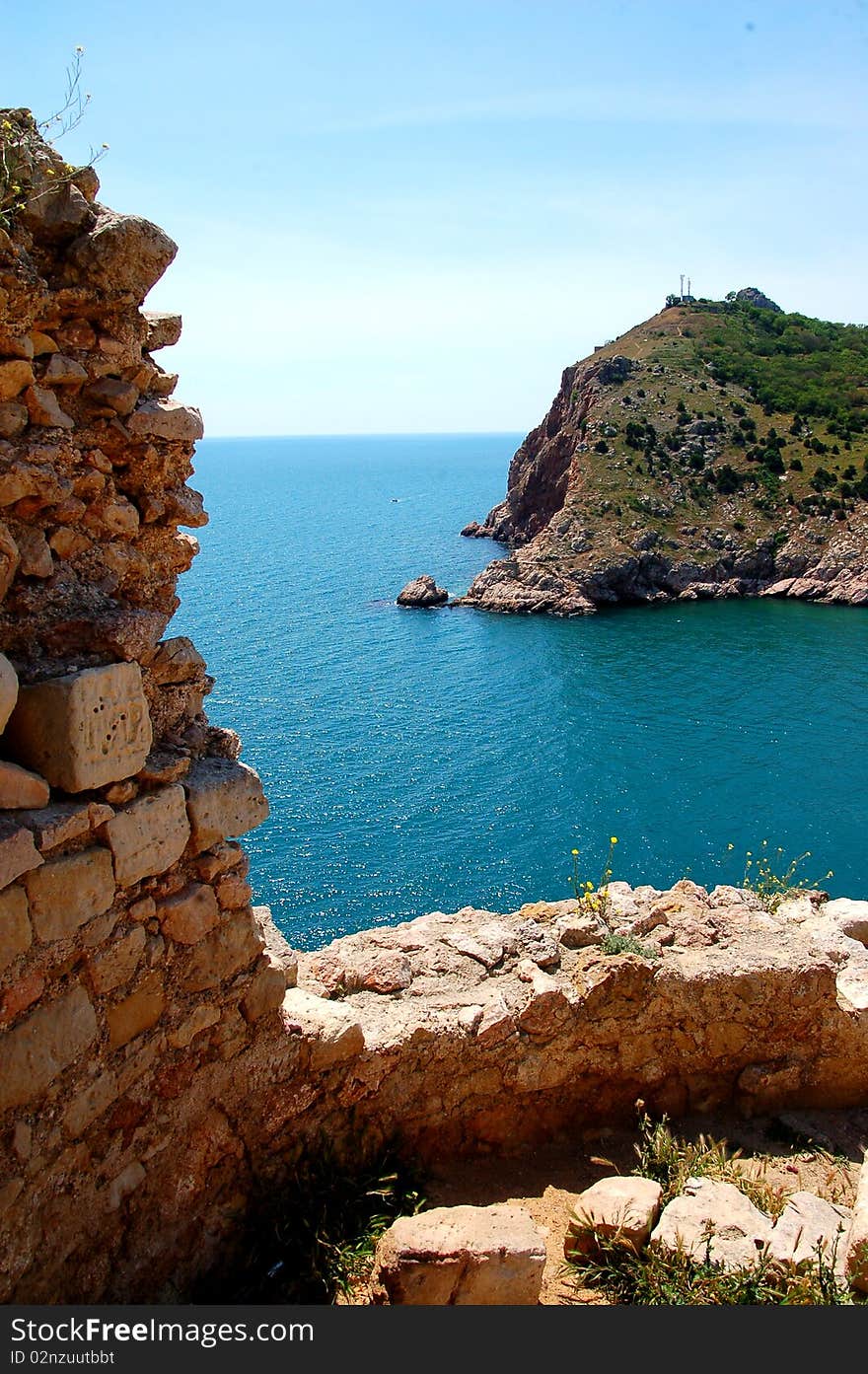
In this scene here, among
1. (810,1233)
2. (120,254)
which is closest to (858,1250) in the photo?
(810,1233)

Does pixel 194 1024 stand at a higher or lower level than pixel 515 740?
higher

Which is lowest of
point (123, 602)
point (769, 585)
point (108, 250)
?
point (769, 585)

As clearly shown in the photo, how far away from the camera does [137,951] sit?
5188mm

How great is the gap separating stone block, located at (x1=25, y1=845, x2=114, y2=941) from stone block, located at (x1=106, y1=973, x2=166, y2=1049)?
1.94 ft

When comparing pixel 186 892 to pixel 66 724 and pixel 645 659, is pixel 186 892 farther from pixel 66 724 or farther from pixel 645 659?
pixel 645 659

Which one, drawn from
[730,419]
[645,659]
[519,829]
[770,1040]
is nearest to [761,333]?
[730,419]

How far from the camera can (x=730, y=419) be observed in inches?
2945

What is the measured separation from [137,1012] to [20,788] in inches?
58.6

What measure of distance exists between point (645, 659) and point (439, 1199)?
47.2 m

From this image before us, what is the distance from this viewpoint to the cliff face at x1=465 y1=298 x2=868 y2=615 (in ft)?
208

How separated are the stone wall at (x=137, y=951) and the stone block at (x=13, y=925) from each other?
12 mm

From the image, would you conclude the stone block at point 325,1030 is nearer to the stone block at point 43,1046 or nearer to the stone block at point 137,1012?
the stone block at point 137,1012

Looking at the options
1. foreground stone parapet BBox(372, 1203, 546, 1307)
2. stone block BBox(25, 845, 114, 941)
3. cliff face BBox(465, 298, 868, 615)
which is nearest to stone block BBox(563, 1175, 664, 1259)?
foreground stone parapet BBox(372, 1203, 546, 1307)

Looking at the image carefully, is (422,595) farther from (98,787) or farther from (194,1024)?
(98,787)
